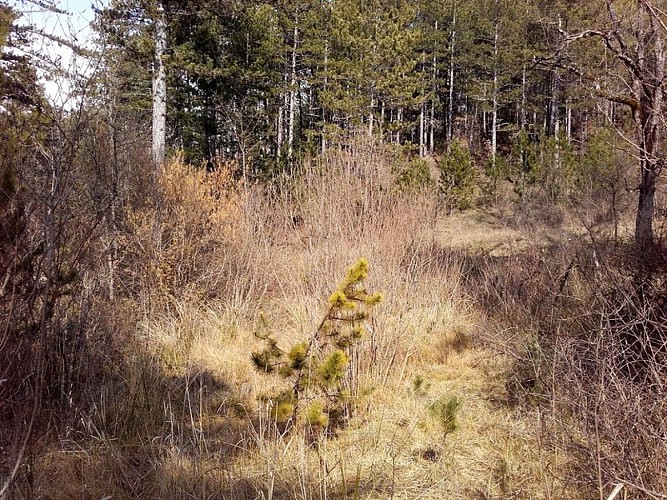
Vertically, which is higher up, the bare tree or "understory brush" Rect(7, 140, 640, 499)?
the bare tree

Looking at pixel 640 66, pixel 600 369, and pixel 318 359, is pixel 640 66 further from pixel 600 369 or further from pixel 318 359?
pixel 318 359

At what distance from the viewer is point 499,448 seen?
123 inches

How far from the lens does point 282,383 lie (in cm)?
387

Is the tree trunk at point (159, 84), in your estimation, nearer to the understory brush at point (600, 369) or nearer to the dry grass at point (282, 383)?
the dry grass at point (282, 383)

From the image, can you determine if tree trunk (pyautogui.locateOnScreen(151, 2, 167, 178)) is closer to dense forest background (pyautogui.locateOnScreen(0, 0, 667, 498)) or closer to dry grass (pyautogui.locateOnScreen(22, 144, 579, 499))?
dense forest background (pyautogui.locateOnScreen(0, 0, 667, 498))

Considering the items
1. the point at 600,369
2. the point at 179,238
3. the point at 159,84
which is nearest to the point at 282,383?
the point at 600,369

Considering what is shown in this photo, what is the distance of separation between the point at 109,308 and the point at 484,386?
3515 mm

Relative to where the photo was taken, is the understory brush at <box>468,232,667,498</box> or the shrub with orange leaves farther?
the shrub with orange leaves

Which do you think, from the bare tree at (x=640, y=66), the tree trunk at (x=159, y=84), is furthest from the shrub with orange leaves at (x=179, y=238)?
the tree trunk at (x=159, y=84)

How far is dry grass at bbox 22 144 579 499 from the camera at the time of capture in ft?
8.93

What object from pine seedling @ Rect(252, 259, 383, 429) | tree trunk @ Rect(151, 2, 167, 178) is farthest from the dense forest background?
tree trunk @ Rect(151, 2, 167, 178)

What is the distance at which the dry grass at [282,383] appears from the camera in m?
2.72

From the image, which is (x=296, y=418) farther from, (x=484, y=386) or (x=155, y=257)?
(x=155, y=257)

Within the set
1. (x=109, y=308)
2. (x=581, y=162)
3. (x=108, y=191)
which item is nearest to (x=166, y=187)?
(x=108, y=191)
